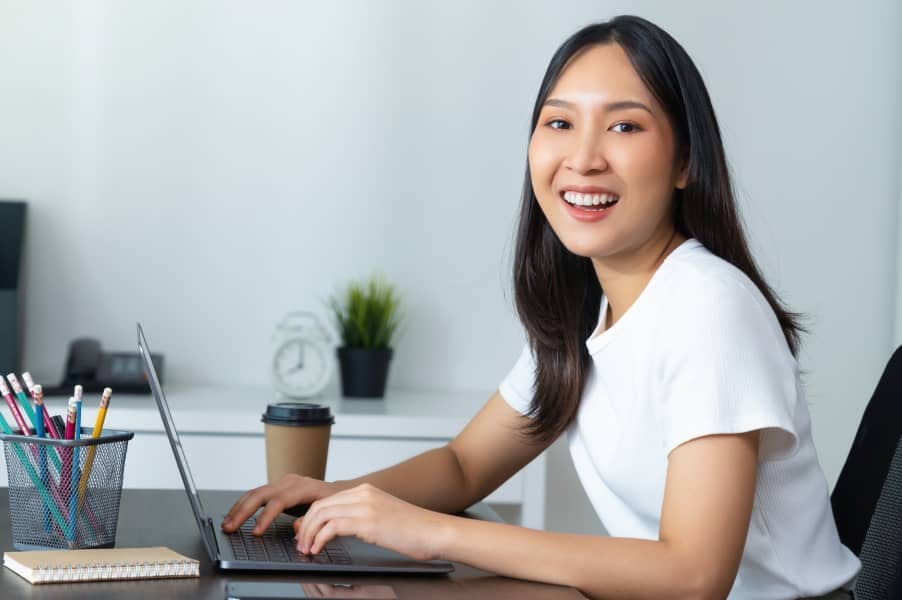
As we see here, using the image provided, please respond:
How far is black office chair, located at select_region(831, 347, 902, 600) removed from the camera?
1287 millimetres

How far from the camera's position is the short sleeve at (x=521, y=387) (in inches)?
64.5

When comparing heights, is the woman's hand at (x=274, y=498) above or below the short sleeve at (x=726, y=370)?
below

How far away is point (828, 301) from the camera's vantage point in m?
3.07

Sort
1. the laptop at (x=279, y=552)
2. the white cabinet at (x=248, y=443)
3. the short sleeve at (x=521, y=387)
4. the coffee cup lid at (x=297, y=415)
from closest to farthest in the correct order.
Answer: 1. the laptop at (x=279, y=552)
2. the coffee cup lid at (x=297, y=415)
3. the short sleeve at (x=521, y=387)
4. the white cabinet at (x=248, y=443)

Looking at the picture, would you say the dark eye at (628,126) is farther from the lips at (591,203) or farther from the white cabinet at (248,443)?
the white cabinet at (248,443)

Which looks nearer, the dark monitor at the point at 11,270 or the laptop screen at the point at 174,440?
the laptop screen at the point at 174,440

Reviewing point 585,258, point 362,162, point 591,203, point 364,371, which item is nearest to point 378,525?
point 591,203

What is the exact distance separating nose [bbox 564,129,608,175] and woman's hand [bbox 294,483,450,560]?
47 centimetres

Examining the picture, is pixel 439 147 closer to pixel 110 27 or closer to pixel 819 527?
pixel 110 27

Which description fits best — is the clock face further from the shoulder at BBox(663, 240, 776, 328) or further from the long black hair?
the shoulder at BBox(663, 240, 776, 328)

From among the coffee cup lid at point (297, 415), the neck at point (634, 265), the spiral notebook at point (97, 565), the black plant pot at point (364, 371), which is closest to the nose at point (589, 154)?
the neck at point (634, 265)

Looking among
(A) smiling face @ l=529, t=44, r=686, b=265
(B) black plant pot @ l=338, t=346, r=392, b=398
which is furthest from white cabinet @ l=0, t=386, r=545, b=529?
(A) smiling face @ l=529, t=44, r=686, b=265

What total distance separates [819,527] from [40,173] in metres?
2.18

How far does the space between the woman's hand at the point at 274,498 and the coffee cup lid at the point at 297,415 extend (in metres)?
0.11
